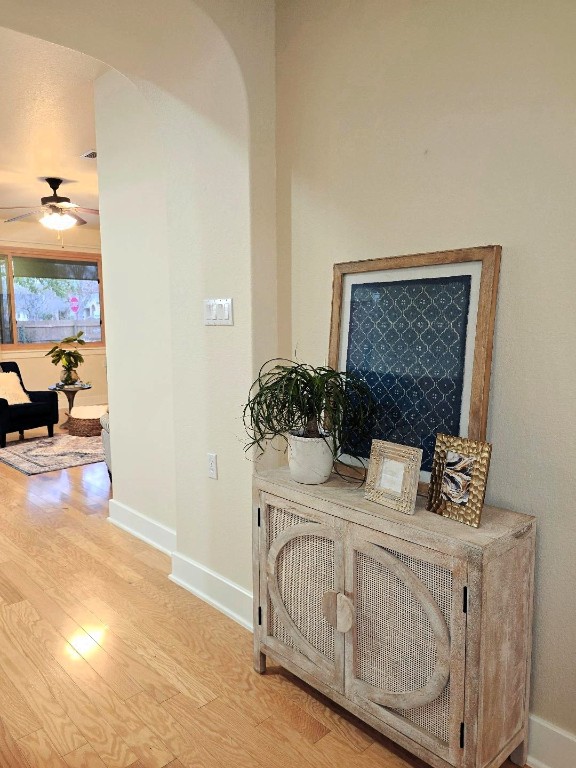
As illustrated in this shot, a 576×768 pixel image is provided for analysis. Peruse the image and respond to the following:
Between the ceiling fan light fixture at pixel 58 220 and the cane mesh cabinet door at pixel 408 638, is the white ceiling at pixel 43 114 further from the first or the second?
the cane mesh cabinet door at pixel 408 638

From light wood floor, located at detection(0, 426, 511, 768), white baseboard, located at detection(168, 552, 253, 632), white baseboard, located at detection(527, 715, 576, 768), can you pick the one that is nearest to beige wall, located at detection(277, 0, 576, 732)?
white baseboard, located at detection(527, 715, 576, 768)

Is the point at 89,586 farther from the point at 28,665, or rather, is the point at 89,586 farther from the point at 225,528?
the point at 225,528

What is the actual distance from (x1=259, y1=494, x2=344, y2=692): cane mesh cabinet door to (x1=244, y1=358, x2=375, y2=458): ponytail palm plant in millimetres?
268

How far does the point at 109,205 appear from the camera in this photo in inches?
139

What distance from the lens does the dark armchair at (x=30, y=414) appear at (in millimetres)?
6008

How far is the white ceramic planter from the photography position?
6.33ft

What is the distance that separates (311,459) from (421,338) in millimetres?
540

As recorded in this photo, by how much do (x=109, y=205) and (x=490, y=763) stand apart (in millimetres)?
3331

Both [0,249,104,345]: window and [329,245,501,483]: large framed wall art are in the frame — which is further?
[0,249,104,345]: window

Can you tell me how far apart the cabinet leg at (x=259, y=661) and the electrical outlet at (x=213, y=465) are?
30.7 inches

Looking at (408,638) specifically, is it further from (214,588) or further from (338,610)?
(214,588)

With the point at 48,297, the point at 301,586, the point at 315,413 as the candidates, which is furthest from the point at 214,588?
the point at 48,297

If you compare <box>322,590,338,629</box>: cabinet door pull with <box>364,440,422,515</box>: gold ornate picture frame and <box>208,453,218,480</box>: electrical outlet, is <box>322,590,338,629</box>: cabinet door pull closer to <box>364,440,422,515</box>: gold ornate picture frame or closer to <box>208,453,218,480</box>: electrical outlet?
<box>364,440,422,515</box>: gold ornate picture frame

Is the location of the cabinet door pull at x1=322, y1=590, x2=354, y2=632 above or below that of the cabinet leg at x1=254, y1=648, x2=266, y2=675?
above
